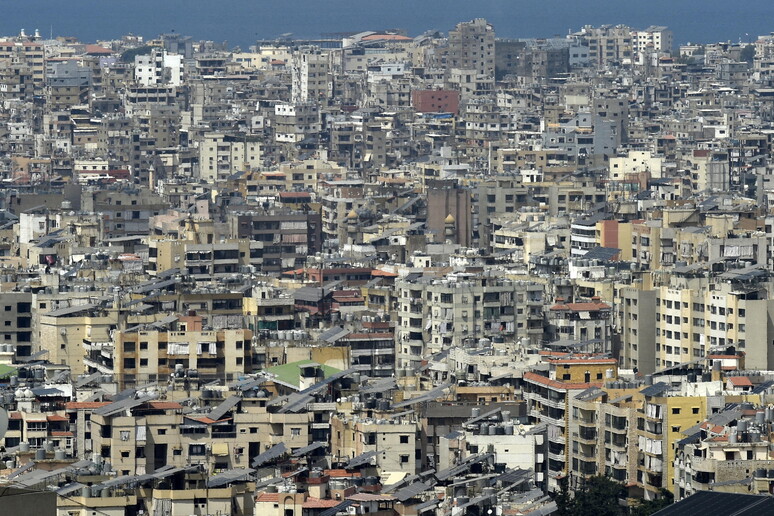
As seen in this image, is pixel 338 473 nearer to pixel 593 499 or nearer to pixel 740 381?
pixel 593 499

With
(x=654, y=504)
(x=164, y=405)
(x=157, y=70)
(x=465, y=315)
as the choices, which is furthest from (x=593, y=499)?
(x=157, y=70)

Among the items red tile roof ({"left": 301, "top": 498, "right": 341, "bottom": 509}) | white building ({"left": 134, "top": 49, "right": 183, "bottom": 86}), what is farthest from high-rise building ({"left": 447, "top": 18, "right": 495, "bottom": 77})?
red tile roof ({"left": 301, "top": 498, "right": 341, "bottom": 509})

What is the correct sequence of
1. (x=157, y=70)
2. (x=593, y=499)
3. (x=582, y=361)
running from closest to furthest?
(x=593, y=499) → (x=582, y=361) → (x=157, y=70)

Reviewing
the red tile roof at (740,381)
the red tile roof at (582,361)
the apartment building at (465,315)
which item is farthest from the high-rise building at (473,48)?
the red tile roof at (740,381)

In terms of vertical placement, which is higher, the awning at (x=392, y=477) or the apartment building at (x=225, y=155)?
the apartment building at (x=225, y=155)

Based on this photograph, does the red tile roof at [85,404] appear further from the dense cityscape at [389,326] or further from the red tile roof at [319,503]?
the red tile roof at [319,503]

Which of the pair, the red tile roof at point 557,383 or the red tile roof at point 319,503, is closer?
the red tile roof at point 319,503

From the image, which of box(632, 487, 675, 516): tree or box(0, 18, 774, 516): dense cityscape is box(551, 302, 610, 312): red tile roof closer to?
box(0, 18, 774, 516): dense cityscape
